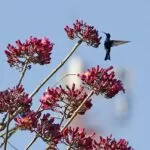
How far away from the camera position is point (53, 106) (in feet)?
23.3

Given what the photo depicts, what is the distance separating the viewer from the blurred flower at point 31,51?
23.2ft

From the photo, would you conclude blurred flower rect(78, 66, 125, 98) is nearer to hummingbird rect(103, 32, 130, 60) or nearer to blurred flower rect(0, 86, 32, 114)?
blurred flower rect(0, 86, 32, 114)

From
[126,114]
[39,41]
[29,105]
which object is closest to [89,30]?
[39,41]

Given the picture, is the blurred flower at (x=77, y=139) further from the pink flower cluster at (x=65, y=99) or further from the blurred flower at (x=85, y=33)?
the blurred flower at (x=85, y=33)

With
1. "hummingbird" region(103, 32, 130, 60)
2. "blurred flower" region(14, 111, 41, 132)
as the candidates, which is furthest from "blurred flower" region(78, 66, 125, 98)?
"hummingbird" region(103, 32, 130, 60)

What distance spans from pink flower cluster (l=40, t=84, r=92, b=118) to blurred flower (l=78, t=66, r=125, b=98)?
0.34ft

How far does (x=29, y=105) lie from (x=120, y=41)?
9.66ft

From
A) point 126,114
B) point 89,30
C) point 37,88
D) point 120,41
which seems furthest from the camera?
point 126,114

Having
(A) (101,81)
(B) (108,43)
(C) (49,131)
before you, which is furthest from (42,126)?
(B) (108,43)

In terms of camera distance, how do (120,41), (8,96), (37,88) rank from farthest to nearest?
(120,41) → (37,88) → (8,96)

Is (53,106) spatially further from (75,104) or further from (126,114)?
(126,114)

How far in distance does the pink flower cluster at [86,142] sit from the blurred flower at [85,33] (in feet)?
3.54

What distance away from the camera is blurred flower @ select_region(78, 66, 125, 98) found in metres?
6.96

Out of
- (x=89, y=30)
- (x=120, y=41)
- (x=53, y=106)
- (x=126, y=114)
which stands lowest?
(x=53, y=106)
